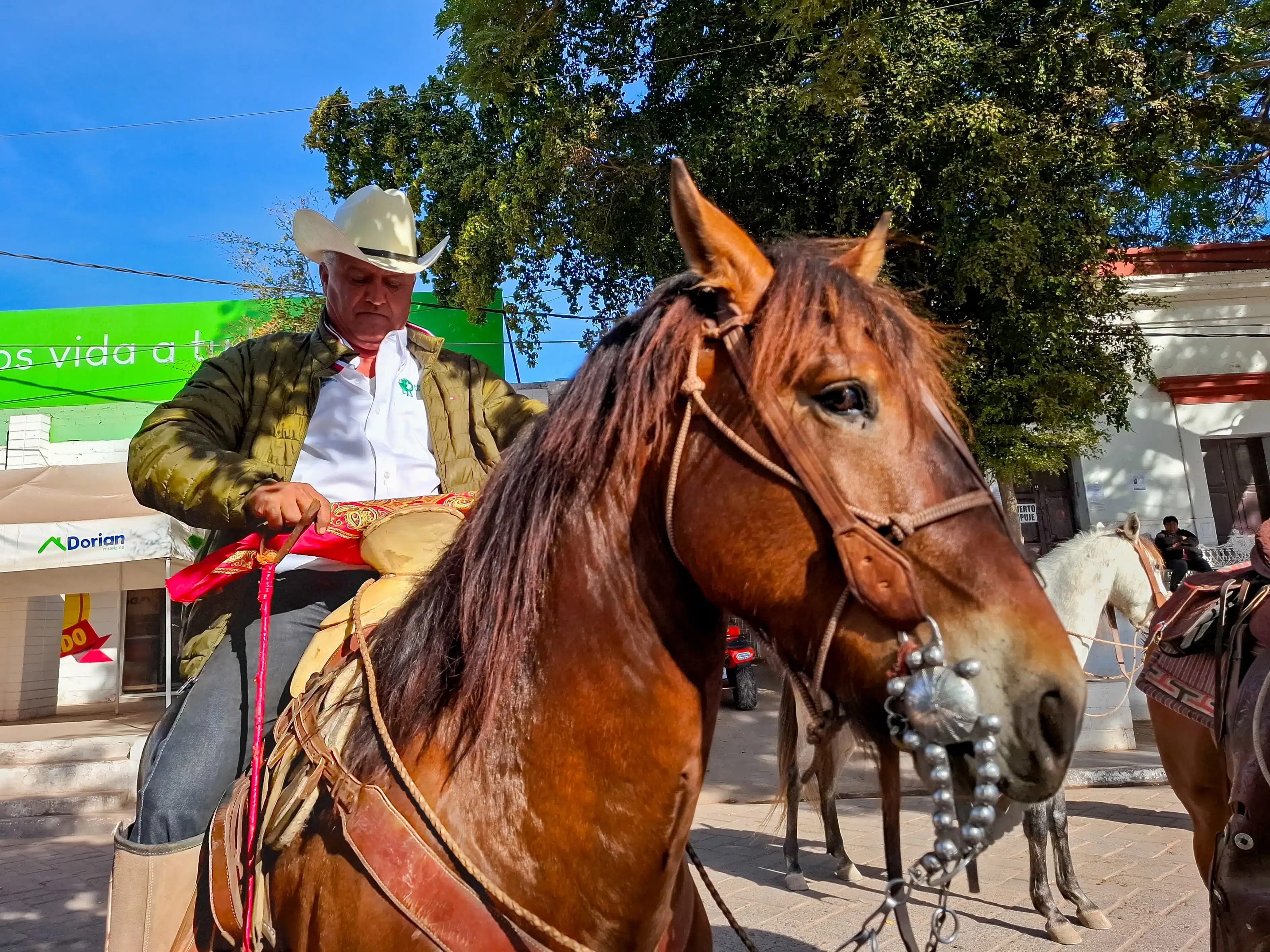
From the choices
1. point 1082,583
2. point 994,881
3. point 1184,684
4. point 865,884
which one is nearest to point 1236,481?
point 1082,583

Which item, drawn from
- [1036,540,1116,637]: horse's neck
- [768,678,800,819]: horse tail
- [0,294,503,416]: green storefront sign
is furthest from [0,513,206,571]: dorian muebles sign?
[768,678,800,819]: horse tail

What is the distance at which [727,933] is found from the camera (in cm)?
429

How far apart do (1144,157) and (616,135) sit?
5336 mm

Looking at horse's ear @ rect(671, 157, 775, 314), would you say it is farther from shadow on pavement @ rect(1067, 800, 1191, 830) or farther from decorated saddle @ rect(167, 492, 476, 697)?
shadow on pavement @ rect(1067, 800, 1191, 830)

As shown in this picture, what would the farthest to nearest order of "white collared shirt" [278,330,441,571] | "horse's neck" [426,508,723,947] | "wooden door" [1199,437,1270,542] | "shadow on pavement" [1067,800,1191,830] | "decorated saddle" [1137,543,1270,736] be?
"wooden door" [1199,437,1270,542], "shadow on pavement" [1067,800,1191,830], "decorated saddle" [1137,543,1270,736], "white collared shirt" [278,330,441,571], "horse's neck" [426,508,723,947]

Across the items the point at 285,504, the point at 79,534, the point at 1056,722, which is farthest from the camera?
the point at 79,534

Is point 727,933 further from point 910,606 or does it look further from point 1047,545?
point 1047,545

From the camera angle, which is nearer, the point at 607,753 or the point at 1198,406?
the point at 607,753

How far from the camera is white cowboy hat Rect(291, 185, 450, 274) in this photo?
2.27 m

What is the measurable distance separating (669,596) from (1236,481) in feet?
50.0

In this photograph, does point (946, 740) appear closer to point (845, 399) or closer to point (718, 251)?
point (845, 399)

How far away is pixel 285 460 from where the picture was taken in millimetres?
2125

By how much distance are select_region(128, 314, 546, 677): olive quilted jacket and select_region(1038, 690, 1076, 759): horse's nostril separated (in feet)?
3.84

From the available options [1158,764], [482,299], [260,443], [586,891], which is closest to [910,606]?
[586,891]
